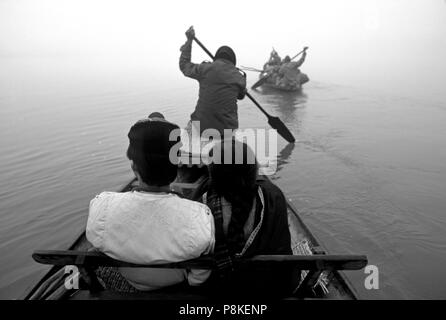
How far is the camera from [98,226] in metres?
1.90

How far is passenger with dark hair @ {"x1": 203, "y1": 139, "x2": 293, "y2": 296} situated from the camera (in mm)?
1995

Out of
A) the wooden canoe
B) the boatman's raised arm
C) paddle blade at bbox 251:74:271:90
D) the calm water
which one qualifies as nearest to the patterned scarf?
the wooden canoe

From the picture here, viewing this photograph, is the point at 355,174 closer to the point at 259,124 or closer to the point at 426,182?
the point at 426,182

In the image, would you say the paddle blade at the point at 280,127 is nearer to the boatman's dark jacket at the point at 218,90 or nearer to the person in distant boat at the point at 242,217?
the boatman's dark jacket at the point at 218,90

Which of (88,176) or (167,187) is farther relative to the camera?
(88,176)

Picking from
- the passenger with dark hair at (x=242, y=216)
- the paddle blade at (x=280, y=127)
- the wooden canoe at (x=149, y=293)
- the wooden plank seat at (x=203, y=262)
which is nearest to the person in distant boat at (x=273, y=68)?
the paddle blade at (x=280, y=127)

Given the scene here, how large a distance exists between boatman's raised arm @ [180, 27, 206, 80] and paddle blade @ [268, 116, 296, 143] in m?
4.08

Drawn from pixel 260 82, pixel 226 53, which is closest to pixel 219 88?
pixel 226 53

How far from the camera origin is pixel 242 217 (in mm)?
2039

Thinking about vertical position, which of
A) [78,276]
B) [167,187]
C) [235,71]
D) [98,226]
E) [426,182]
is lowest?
[426,182]

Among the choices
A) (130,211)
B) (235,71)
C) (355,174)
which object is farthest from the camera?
(355,174)

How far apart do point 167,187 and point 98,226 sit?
18.9 inches
